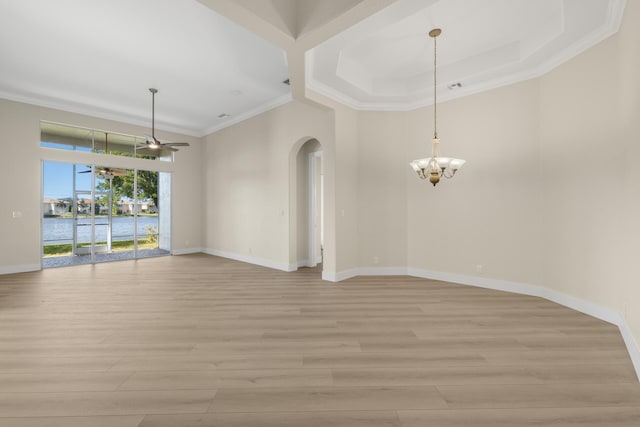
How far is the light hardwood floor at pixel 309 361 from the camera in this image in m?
1.71

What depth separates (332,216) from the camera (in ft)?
16.3

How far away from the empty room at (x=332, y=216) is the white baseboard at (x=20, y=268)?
49 mm

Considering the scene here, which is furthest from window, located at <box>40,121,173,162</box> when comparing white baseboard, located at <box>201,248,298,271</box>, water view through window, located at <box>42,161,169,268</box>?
white baseboard, located at <box>201,248,298,271</box>

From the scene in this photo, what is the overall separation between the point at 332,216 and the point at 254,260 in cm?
278

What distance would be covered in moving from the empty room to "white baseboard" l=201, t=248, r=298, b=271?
8 cm

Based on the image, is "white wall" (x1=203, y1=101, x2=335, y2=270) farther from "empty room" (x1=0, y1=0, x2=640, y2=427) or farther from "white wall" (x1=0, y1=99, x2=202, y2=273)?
"white wall" (x1=0, y1=99, x2=202, y2=273)

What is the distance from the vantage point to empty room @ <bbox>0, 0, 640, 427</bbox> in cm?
199

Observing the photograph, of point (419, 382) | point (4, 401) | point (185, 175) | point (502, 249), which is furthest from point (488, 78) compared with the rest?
point (185, 175)

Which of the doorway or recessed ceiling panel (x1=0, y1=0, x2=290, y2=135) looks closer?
recessed ceiling panel (x1=0, y1=0, x2=290, y2=135)

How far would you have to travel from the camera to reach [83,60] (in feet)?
14.2

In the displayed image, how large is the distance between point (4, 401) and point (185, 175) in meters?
7.02

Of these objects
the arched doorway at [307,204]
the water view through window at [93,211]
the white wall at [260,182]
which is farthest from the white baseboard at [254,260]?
the water view through window at [93,211]

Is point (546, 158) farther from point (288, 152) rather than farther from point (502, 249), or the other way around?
point (288, 152)

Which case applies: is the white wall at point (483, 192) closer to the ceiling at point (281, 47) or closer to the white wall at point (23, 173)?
the ceiling at point (281, 47)
